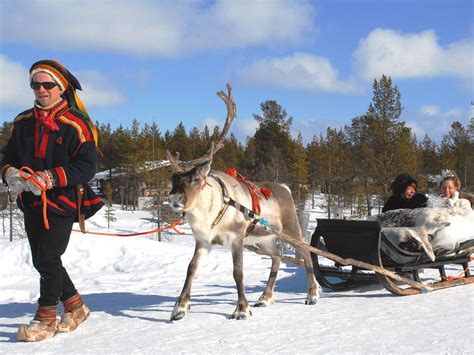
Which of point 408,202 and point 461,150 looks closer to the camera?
point 408,202

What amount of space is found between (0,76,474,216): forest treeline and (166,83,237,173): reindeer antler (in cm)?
2622

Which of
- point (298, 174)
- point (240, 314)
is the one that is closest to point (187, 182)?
point (240, 314)

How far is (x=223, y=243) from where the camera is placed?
217 inches

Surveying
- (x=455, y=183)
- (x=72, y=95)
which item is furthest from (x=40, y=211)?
(x=455, y=183)

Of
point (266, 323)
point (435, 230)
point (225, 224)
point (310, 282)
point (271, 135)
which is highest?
point (271, 135)

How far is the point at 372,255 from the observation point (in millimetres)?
6059

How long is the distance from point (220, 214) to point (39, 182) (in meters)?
1.83

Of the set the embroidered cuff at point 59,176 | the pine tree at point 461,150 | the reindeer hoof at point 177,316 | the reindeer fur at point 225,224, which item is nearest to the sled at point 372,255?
the reindeer fur at point 225,224

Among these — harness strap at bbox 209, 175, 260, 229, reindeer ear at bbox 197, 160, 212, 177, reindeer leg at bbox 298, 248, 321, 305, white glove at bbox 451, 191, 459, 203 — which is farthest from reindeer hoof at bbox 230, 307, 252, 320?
white glove at bbox 451, 191, 459, 203

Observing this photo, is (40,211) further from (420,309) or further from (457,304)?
(457,304)

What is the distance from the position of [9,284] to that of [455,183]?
25.4ft

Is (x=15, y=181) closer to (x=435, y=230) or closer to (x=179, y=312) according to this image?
(x=179, y=312)

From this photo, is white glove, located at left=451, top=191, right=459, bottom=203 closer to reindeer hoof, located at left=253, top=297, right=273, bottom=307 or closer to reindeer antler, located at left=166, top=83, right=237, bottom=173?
reindeer hoof, located at left=253, top=297, right=273, bottom=307

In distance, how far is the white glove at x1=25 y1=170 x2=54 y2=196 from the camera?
4266mm
